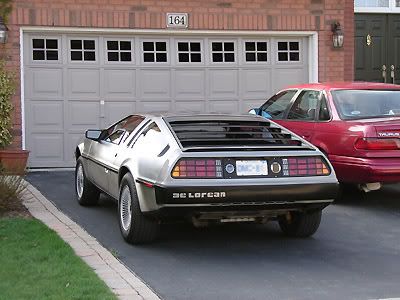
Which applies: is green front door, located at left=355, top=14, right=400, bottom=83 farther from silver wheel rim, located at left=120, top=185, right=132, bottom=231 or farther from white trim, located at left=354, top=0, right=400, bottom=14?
silver wheel rim, located at left=120, top=185, right=132, bottom=231

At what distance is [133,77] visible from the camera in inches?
501

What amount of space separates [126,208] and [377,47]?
9.82m

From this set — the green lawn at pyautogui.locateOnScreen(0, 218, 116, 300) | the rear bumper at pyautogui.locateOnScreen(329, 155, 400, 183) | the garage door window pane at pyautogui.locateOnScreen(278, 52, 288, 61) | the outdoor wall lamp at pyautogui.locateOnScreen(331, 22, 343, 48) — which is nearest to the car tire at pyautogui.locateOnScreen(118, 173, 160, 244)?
the green lawn at pyautogui.locateOnScreen(0, 218, 116, 300)

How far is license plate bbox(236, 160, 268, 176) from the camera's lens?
6.14 meters

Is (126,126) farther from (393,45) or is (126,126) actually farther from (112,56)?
(393,45)

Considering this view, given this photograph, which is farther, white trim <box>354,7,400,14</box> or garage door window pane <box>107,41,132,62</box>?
white trim <box>354,7,400,14</box>

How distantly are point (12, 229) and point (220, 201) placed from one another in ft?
8.27

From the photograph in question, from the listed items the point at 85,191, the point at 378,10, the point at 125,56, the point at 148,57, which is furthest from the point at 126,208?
the point at 378,10

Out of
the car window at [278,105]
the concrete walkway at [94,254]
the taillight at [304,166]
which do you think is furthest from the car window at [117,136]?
the car window at [278,105]

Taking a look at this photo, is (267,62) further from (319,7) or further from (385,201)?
(385,201)

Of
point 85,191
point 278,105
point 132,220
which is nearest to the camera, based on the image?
point 132,220

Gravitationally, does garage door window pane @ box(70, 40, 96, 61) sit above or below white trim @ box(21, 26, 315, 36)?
below

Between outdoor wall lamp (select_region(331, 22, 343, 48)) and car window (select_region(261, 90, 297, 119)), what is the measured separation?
346 cm

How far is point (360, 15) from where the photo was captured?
14.8m
